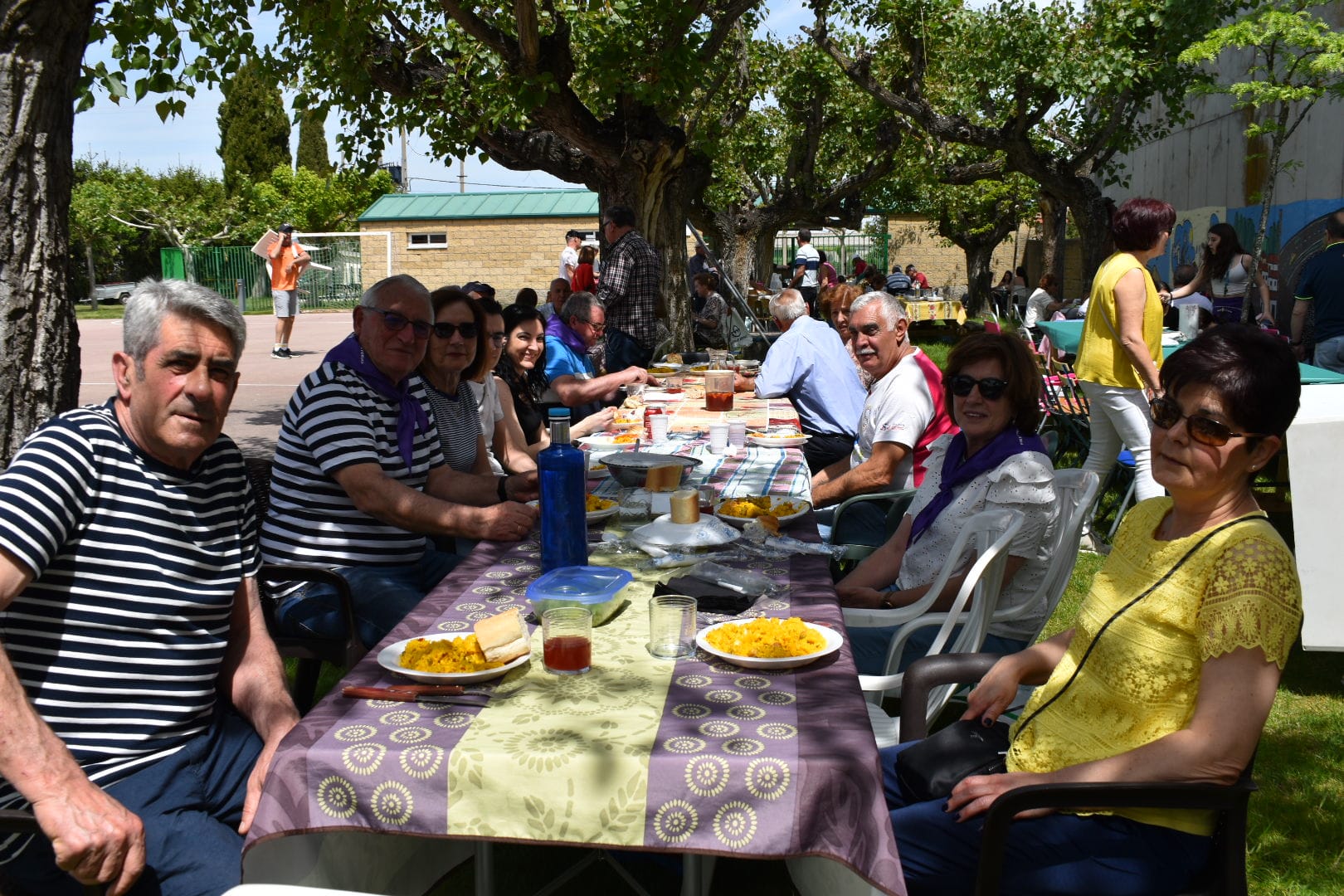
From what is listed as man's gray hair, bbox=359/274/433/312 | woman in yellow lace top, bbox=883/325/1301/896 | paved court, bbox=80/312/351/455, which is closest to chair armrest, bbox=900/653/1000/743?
woman in yellow lace top, bbox=883/325/1301/896

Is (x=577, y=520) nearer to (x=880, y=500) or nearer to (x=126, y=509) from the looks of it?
(x=126, y=509)

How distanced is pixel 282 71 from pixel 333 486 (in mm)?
7486

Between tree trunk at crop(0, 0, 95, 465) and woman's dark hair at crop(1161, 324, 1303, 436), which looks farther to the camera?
tree trunk at crop(0, 0, 95, 465)

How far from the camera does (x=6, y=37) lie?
3484 mm

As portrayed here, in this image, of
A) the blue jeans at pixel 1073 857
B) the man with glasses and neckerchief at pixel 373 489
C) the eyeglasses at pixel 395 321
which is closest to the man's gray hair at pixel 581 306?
the man with glasses and neckerchief at pixel 373 489

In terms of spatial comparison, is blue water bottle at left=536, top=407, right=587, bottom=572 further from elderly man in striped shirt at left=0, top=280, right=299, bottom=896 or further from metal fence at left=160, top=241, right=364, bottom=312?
metal fence at left=160, top=241, right=364, bottom=312

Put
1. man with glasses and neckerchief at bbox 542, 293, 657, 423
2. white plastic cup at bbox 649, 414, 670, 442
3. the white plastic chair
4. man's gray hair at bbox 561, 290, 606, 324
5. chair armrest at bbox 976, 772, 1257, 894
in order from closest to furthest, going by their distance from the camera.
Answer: chair armrest at bbox 976, 772, 1257, 894 < the white plastic chair < white plastic cup at bbox 649, 414, 670, 442 < man with glasses and neckerchief at bbox 542, 293, 657, 423 < man's gray hair at bbox 561, 290, 606, 324

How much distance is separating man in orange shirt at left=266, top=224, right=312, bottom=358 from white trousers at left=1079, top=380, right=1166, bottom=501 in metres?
14.0

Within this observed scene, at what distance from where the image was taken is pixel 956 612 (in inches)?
114

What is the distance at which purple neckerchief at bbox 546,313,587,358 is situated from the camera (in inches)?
281

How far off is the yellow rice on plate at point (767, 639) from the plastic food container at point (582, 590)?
271 mm

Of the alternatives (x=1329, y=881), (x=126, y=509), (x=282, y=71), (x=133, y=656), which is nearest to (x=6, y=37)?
(x=126, y=509)

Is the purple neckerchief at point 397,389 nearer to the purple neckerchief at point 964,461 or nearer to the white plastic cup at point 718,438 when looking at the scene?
the white plastic cup at point 718,438

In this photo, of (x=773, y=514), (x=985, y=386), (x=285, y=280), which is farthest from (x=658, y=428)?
(x=285, y=280)
